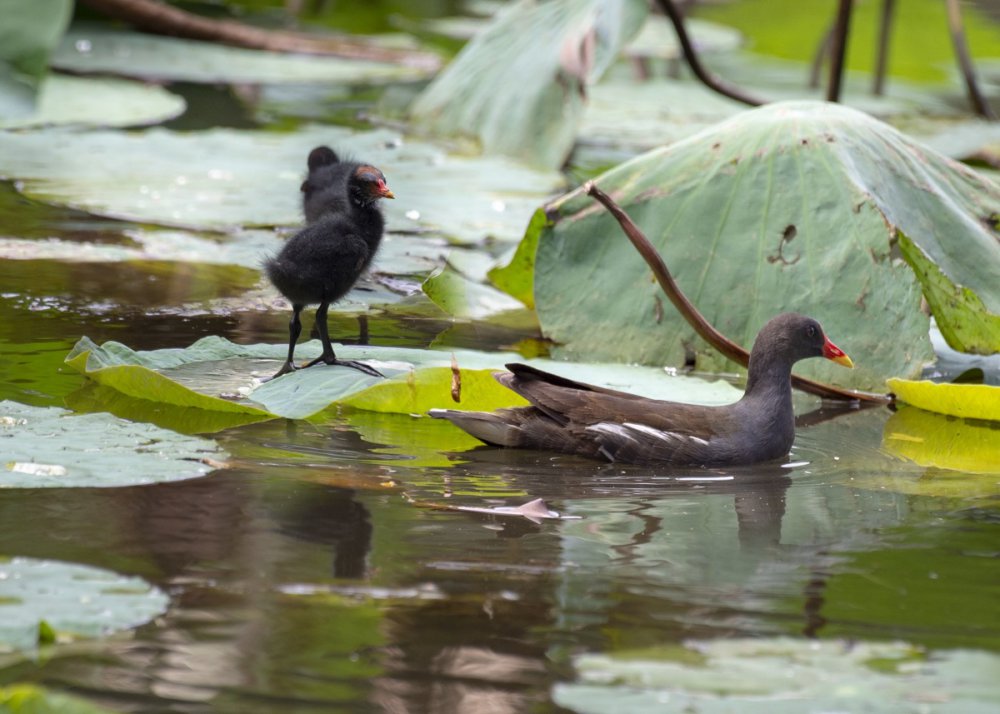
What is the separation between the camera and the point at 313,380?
4.09 m

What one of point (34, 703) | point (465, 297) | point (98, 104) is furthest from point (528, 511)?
point (98, 104)

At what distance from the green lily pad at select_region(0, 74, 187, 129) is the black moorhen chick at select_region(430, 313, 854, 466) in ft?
14.4

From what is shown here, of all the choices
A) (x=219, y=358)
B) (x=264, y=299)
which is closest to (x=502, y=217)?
(x=264, y=299)

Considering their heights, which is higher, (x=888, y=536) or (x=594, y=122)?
(x=594, y=122)

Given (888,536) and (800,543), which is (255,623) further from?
(888,536)

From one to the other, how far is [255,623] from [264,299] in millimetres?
2883

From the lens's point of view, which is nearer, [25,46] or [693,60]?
[693,60]

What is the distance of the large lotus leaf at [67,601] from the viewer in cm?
242

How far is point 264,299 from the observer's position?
5.38 meters

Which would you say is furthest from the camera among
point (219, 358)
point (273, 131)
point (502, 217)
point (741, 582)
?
point (273, 131)

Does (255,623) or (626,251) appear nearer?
(255,623)

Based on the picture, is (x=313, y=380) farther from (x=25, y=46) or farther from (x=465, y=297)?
(x=25, y=46)

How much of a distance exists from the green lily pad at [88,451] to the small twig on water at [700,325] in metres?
1.55

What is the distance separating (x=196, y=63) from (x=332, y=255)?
6645 millimetres
